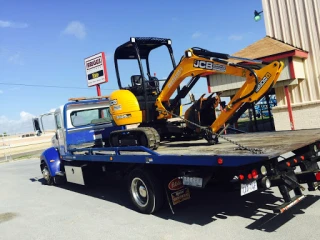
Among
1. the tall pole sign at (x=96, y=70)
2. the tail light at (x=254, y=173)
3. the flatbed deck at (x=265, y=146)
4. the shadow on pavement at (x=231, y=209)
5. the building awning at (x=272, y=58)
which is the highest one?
the tall pole sign at (x=96, y=70)

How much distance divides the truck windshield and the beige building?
785cm

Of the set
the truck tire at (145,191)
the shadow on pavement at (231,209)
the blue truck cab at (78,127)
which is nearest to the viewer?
the shadow on pavement at (231,209)

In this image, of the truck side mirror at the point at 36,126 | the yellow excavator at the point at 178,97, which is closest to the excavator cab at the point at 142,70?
the yellow excavator at the point at 178,97

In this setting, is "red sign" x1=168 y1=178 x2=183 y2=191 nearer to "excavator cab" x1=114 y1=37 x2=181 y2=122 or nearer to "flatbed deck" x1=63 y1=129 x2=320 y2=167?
"flatbed deck" x1=63 y1=129 x2=320 y2=167

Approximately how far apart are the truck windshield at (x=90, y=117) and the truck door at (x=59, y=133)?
1.34ft

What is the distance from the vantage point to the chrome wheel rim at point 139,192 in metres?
6.04

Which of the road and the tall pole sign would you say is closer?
the road

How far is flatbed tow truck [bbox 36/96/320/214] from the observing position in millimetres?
4566

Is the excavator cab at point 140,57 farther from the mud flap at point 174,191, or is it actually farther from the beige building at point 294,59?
the beige building at point 294,59

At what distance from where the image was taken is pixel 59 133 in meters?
9.11

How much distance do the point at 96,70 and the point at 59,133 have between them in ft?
33.2

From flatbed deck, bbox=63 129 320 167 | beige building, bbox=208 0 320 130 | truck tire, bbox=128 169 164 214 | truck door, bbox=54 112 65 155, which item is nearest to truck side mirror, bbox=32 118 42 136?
truck door, bbox=54 112 65 155

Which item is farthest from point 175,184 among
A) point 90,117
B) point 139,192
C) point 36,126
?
point 36,126

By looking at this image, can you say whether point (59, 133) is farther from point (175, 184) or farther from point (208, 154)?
point (208, 154)
